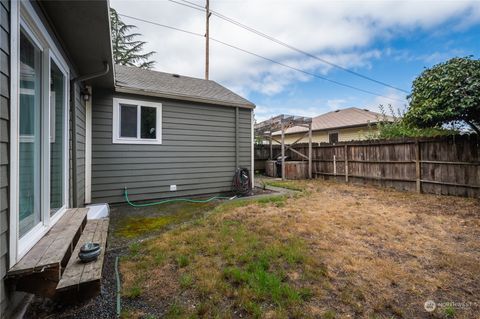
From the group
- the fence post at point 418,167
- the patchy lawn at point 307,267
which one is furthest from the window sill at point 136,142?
the fence post at point 418,167

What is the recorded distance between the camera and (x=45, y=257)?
5.15ft

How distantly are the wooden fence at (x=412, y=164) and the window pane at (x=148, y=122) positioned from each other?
683cm

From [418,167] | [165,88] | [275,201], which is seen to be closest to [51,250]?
[275,201]

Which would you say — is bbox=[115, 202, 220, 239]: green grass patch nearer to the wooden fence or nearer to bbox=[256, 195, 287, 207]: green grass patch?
bbox=[256, 195, 287, 207]: green grass patch

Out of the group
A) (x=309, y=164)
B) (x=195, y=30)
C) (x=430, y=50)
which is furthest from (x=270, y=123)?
(x=430, y=50)

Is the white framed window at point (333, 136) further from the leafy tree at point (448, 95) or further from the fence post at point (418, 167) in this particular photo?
the leafy tree at point (448, 95)

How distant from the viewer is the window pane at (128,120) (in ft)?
16.9

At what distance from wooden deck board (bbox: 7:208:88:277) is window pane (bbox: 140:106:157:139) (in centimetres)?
313

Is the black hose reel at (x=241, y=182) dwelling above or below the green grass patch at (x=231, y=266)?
above

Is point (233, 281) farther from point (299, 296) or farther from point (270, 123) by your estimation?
point (270, 123)

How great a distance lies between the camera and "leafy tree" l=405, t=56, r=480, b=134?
4.57m

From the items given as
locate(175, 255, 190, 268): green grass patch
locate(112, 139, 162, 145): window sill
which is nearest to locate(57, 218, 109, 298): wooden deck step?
locate(175, 255, 190, 268): green grass patch

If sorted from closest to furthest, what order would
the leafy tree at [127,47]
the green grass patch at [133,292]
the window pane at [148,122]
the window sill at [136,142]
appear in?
the green grass patch at [133,292] < the window sill at [136,142] < the window pane at [148,122] < the leafy tree at [127,47]

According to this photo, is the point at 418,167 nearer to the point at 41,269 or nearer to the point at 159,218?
the point at 159,218
